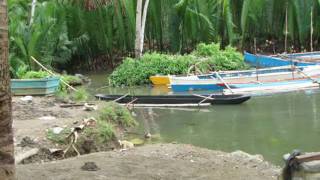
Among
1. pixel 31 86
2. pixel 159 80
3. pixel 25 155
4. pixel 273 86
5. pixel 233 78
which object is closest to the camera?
pixel 25 155

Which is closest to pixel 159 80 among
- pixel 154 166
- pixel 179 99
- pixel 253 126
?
pixel 179 99

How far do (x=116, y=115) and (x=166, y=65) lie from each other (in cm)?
893

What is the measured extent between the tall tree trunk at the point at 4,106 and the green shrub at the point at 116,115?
6.89m

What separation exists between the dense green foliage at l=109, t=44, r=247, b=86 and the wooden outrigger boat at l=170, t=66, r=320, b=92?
6.72ft

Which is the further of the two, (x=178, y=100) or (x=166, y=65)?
(x=166, y=65)

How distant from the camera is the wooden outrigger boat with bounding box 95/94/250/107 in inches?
559

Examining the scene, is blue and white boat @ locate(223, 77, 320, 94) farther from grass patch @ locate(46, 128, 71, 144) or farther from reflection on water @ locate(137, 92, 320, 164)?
grass patch @ locate(46, 128, 71, 144)

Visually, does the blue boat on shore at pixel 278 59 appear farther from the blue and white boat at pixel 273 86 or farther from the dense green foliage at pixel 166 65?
the blue and white boat at pixel 273 86

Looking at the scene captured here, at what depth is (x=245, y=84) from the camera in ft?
55.8

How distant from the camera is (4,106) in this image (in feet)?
12.9

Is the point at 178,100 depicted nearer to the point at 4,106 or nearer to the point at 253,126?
the point at 253,126

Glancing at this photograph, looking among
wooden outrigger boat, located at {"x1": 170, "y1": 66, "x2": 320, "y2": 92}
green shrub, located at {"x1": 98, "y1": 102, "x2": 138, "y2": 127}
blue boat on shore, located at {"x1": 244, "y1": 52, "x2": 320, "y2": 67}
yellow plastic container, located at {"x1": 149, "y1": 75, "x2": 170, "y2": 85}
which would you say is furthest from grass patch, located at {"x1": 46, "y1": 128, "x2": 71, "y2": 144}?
blue boat on shore, located at {"x1": 244, "y1": 52, "x2": 320, "y2": 67}

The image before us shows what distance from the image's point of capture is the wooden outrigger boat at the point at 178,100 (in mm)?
14211

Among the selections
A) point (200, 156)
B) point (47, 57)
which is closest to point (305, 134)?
point (200, 156)
